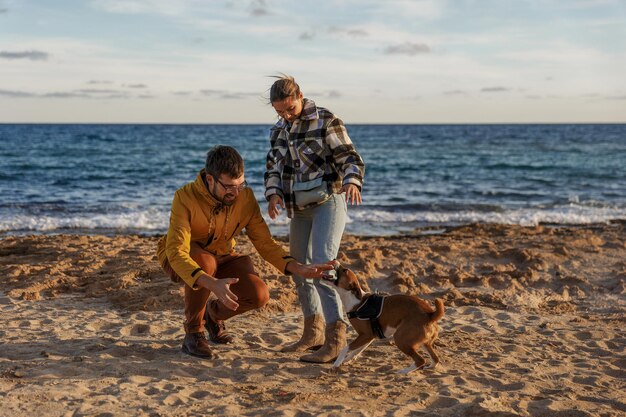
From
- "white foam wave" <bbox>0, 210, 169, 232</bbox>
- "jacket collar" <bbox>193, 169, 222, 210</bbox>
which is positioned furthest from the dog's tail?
"white foam wave" <bbox>0, 210, 169, 232</bbox>

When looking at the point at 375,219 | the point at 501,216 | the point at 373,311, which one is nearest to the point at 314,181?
the point at 373,311

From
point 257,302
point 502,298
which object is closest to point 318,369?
point 257,302

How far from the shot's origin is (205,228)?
509cm

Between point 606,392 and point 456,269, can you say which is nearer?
point 606,392

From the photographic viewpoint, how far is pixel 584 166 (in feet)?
94.2

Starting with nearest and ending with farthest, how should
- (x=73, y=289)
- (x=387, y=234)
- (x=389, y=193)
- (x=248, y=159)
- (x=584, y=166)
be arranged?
(x=73, y=289), (x=387, y=234), (x=389, y=193), (x=584, y=166), (x=248, y=159)

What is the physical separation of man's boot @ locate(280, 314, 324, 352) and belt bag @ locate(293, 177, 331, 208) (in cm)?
98

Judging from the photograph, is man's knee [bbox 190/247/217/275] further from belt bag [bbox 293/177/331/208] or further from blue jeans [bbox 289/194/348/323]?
belt bag [bbox 293/177/331/208]

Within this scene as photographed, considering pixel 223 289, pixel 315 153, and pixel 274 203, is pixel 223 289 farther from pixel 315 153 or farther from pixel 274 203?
pixel 315 153

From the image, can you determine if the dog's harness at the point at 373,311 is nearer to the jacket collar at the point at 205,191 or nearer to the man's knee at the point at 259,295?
the man's knee at the point at 259,295

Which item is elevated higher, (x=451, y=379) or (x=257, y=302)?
(x=257, y=302)

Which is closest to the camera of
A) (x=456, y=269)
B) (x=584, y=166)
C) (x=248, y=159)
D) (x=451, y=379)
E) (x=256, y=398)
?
(x=256, y=398)

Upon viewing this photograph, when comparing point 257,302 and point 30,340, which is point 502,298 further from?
point 30,340

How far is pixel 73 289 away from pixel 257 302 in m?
3.08
